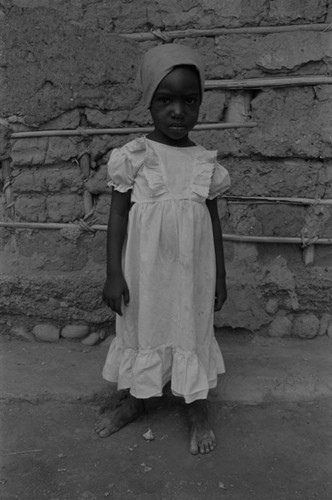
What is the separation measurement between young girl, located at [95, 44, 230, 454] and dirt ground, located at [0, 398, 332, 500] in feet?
0.42

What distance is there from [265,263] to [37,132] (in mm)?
1380

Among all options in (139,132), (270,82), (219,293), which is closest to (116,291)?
(219,293)

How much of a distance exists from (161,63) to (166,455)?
56.1 inches

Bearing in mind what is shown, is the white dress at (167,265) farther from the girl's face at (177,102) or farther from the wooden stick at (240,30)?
the wooden stick at (240,30)

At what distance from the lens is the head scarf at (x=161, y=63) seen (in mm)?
1609

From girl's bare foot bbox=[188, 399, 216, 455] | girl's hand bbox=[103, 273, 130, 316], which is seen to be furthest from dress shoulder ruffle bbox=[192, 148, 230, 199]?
girl's bare foot bbox=[188, 399, 216, 455]

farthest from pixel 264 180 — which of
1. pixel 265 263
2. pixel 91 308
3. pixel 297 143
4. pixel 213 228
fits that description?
pixel 91 308

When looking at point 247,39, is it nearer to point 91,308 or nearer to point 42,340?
point 91,308

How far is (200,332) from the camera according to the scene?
1.85 meters

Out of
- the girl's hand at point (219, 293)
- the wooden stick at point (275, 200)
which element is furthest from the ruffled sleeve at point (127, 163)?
the wooden stick at point (275, 200)

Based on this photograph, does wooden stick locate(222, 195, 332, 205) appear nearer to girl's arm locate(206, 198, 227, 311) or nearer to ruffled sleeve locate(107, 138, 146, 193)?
girl's arm locate(206, 198, 227, 311)

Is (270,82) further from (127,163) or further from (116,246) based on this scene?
(116,246)

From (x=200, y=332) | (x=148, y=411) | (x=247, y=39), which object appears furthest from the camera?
(x=247, y=39)

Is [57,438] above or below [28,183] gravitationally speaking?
below
